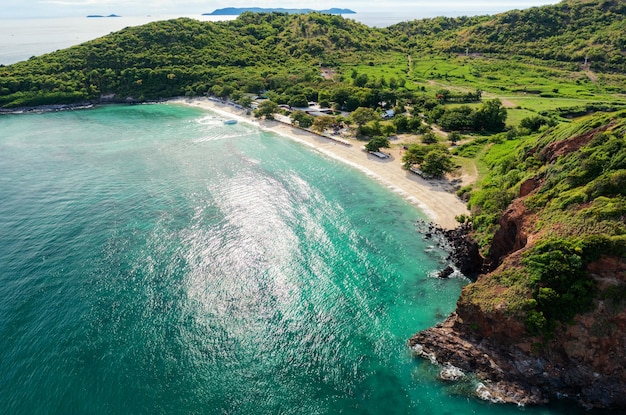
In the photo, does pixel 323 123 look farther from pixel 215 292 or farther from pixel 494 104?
pixel 215 292

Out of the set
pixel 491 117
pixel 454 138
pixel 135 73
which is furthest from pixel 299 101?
pixel 135 73

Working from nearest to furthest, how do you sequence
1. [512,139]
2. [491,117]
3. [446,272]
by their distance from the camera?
[446,272] < [512,139] < [491,117]

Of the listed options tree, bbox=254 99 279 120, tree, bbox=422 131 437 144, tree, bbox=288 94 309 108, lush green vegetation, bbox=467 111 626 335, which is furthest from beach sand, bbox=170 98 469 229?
lush green vegetation, bbox=467 111 626 335

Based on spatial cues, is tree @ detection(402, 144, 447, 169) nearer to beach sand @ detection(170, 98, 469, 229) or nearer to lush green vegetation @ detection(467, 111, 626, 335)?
beach sand @ detection(170, 98, 469, 229)

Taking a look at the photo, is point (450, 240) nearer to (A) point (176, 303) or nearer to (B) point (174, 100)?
(A) point (176, 303)

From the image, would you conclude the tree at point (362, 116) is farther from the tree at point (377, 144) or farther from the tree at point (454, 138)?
the tree at point (454, 138)

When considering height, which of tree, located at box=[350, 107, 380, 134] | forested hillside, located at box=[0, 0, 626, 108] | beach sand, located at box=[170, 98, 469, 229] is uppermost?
forested hillside, located at box=[0, 0, 626, 108]
